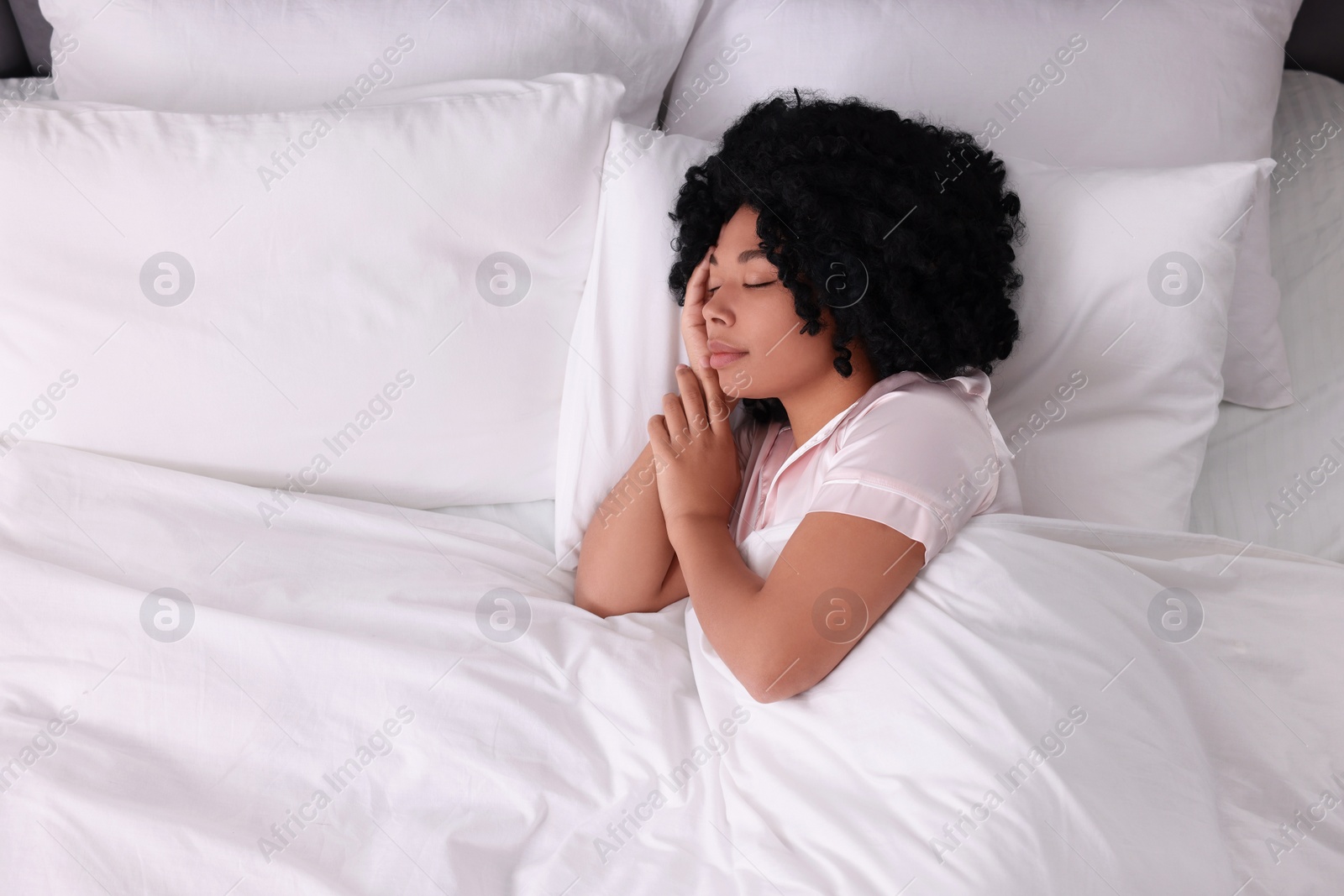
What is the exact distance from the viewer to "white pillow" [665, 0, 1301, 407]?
53.9 inches

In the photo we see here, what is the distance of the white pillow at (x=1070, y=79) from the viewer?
137cm

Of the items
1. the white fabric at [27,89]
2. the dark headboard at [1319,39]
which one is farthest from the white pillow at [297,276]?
the dark headboard at [1319,39]

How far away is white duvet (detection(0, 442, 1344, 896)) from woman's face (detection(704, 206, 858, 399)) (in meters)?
0.20

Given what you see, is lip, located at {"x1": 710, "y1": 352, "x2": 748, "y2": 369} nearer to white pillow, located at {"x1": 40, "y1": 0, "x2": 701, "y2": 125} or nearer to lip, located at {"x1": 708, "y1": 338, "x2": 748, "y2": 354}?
lip, located at {"x1": 708, "y1": 338, "x2": 748, "y2": 354}

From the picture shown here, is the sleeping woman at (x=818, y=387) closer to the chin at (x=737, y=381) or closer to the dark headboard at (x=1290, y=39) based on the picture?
the chin at (x=737, y=381)

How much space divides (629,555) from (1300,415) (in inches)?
40.3

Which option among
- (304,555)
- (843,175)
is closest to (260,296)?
(304,555)

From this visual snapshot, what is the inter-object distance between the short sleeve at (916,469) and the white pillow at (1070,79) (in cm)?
56

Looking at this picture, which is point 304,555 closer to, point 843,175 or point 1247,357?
point 843,175

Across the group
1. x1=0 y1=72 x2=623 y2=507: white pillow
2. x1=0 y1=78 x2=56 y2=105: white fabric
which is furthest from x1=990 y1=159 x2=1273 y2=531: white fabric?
x1=0 y1=78 x2=56 y2=105: white fabric

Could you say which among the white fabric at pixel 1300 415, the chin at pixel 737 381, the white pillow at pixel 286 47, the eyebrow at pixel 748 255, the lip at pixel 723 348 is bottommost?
the white fabric at pixel 1300 415

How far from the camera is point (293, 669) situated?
978 millimetres

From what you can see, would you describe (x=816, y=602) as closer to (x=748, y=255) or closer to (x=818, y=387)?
(x=818, y=387)

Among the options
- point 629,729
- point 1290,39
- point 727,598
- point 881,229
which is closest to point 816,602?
point 727,598
